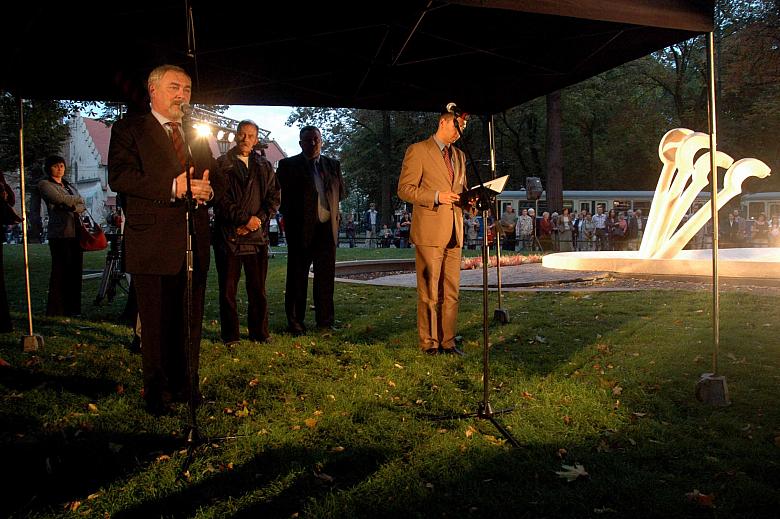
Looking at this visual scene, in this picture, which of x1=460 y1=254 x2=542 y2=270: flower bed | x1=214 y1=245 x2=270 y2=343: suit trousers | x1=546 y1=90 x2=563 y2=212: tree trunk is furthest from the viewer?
x1=546 y1=90 x2=563 y2=212: tree trunk

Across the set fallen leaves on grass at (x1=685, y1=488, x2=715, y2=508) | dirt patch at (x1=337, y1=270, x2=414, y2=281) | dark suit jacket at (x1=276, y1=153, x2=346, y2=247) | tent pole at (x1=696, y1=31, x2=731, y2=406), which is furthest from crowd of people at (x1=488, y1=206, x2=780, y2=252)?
fallen leaves on grass at (x1=685, y1=488, x2=715, y2=508)

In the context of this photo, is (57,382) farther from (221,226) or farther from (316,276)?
(316,276)

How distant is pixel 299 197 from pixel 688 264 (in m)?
8.41

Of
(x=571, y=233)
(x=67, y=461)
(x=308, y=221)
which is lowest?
(x=67, y=461)

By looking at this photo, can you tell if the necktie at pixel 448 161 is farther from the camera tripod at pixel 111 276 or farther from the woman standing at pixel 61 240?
the camera tripod at pixel 111 276

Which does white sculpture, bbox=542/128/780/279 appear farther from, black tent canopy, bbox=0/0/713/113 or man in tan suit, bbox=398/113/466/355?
man in tan suit, bbox=398/113/466/355

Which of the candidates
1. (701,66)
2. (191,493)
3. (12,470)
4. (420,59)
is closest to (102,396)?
(12,470)

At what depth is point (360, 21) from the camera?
6074 millimetres

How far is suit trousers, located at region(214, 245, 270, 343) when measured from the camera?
6.59 metres

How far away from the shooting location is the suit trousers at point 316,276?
24.6 feet

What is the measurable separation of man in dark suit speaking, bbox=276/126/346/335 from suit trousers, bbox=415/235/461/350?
1590mm

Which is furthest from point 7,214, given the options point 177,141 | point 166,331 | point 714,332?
point 714,332

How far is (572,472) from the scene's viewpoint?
140 inches

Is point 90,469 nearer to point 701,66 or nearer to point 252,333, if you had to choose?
point 252,333
